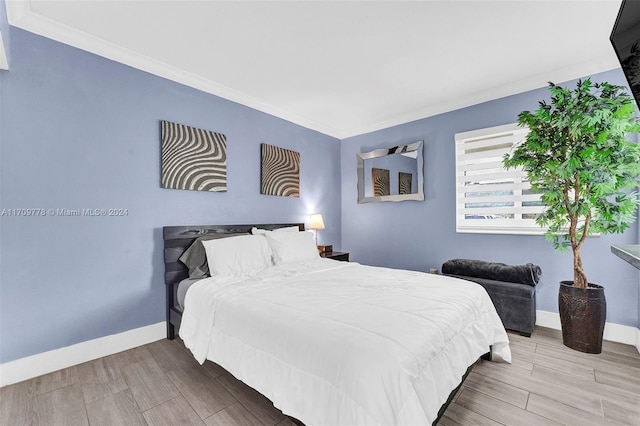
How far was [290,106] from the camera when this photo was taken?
12.6 ft

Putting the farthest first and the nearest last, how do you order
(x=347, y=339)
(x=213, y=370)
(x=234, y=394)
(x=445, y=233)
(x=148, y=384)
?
(x=445, y=233) < (x=213, y=370) < (x=148, y=384) < (x=234, y=394) < (x=347, y=339)

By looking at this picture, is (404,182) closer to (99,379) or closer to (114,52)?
(114,52)

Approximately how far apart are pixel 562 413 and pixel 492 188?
2.39 meters

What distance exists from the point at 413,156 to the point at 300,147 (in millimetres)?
1708

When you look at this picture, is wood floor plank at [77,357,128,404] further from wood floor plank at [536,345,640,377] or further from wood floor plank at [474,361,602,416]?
wood floor plank at [536,345,640,377]

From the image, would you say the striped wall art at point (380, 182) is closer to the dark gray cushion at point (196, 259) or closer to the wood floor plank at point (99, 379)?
the dark gray cushion at point (196, 259)

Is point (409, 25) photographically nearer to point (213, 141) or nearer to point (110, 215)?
point (213, 141)

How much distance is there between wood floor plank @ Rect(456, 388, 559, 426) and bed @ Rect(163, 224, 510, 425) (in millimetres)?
198

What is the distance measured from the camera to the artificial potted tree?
224cm

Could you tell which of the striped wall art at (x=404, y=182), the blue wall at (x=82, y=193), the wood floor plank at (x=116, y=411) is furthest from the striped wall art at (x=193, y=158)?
the striped wall art at (x=404, y=182)

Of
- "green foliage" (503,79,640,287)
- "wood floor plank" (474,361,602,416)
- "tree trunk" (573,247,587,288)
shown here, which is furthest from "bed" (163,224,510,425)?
"green foliage" (503,79,640,287)

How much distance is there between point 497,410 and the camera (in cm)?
171

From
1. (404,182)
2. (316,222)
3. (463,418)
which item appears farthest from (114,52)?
(463,418)

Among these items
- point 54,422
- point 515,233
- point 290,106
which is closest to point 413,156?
point 515,233
